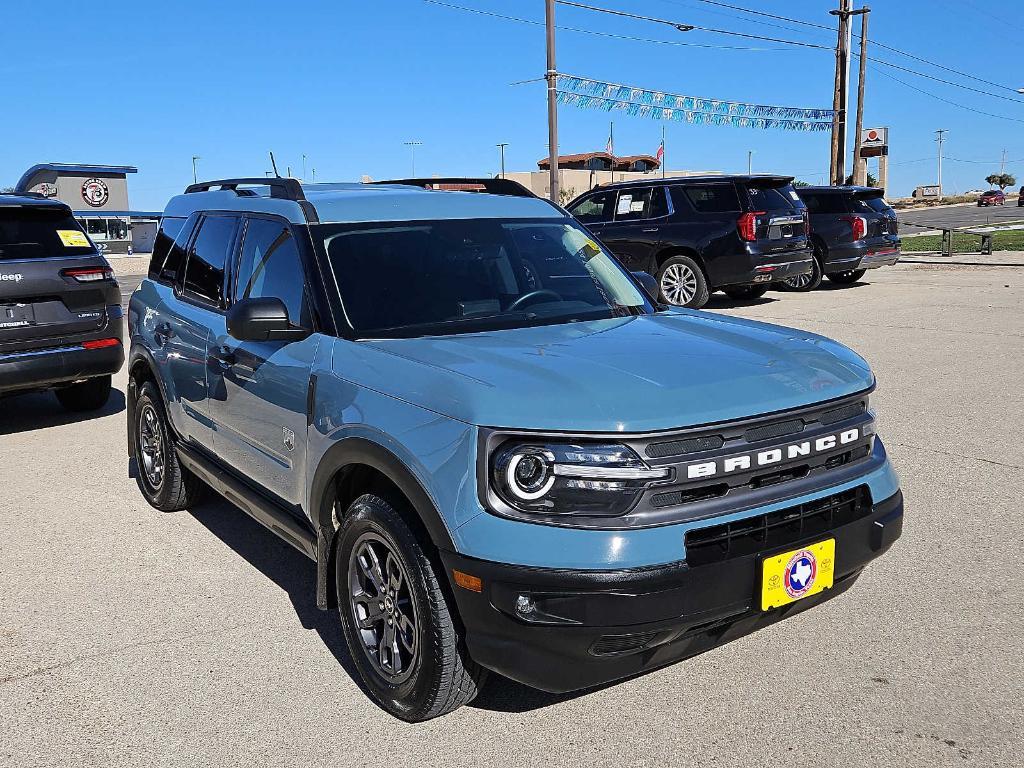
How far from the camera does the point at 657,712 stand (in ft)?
10.6

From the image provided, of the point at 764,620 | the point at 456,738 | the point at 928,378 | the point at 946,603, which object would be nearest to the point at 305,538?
the point at 456,738

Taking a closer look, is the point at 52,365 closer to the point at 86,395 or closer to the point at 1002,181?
the point at 86,395

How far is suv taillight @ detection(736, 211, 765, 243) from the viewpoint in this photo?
1393cm

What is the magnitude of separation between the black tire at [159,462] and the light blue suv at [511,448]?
3.37 ft

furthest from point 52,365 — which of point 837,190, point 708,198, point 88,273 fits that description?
point 837,190

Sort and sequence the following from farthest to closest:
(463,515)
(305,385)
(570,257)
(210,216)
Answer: (210,216) → (570,257) → (305,385) → (463,515)

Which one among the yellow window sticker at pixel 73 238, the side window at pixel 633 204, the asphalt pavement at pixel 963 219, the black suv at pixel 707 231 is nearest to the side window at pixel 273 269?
the yellow window sticker at pixel 73 238

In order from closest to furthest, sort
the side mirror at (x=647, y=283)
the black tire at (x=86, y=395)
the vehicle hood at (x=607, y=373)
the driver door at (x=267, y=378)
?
1. the vehicle hood at (x=607, y=373)
2. the driver door at (x=267, y=378)
3. the side mirror at (x=647, y=283)
4. the black tire at (x=86, y=395)

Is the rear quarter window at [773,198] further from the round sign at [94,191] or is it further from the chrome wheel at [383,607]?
the round sign at [94,191]

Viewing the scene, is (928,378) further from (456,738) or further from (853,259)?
(853,259)

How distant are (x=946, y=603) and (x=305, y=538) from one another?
2.69 meters

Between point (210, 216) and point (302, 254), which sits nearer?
point (302, 254)

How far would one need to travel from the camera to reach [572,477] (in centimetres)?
273

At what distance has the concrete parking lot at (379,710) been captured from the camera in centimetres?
307
